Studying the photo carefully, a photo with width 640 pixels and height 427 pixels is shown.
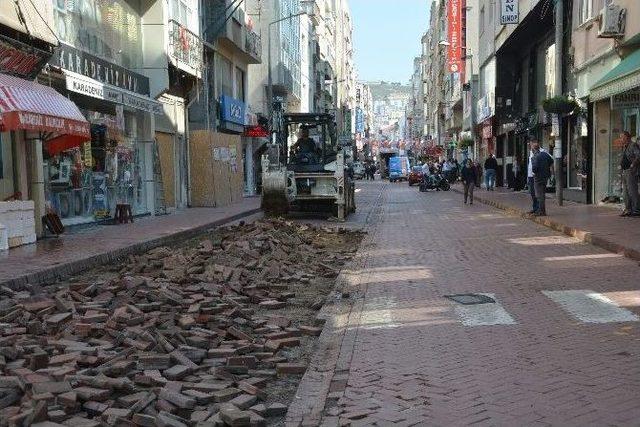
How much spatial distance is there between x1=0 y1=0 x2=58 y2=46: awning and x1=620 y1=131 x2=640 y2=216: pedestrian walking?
12695 mm

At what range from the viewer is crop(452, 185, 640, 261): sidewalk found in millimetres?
12367

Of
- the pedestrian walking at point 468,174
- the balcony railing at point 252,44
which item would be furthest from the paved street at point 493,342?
the balcony railing at point 252,44

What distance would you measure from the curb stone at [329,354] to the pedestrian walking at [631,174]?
30.5 ft

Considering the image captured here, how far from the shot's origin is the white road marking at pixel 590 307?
7176 millimetres

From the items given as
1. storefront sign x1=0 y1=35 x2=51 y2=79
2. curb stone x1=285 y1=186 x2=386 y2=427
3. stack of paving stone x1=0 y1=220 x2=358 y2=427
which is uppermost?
storefront sign x1=0 y1=35 x2=51 y2=79

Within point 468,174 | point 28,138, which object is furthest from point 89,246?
point 468,174

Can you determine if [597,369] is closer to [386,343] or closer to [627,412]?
[627,412]

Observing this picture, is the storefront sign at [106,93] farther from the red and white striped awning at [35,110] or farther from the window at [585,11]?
the window at [585,11]

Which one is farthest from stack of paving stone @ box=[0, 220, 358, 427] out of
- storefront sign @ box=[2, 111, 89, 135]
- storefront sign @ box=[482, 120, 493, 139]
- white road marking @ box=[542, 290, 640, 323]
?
storefront sign @ box=[482, 120, 493, 139]

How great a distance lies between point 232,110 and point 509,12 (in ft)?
42.8

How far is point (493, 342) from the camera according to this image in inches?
252

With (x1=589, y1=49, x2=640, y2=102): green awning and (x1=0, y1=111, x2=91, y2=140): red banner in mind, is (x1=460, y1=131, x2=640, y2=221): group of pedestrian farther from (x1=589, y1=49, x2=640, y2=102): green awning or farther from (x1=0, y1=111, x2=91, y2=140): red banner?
(x1=0, y1=111, x2=91, y2=140): red banner

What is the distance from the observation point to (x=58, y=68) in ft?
52.1

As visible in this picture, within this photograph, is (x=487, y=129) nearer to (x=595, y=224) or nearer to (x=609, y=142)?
(x=609, y=142)
